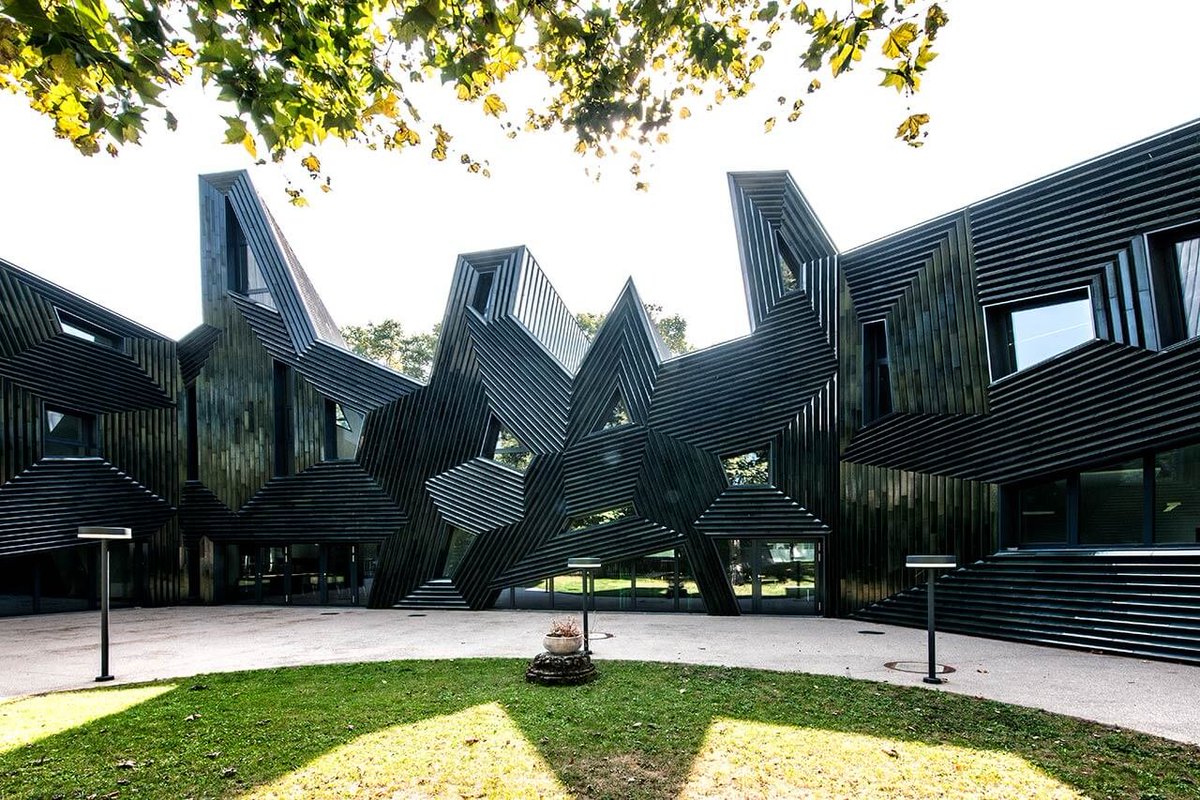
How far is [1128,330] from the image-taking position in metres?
10.5

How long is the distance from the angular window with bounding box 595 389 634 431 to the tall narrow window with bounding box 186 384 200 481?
12515 millimetres

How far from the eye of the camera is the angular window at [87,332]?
18.1 meters

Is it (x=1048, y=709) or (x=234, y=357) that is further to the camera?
(x=234, y=357)

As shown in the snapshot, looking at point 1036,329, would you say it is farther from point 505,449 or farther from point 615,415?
point 505,449

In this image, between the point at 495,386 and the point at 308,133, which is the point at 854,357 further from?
the point at 308,133

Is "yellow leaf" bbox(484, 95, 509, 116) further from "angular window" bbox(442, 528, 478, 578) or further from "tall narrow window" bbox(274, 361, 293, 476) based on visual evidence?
"tall narrow window" bbox(274, 361, 293, 476)

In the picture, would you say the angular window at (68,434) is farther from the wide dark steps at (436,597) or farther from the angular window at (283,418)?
the wide dark steps at (436,597)

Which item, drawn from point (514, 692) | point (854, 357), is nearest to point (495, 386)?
point (854, 357)

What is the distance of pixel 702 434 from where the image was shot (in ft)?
52.2

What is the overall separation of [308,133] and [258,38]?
70cm

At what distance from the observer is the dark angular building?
34.9 feet

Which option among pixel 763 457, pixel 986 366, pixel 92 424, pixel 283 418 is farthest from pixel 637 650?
pixel 92 424

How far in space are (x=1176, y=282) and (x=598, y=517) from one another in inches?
463

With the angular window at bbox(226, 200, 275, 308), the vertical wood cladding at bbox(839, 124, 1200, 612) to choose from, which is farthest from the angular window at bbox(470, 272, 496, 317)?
the vertical wood cladding at bbox(839, 124, 1200, 612)
